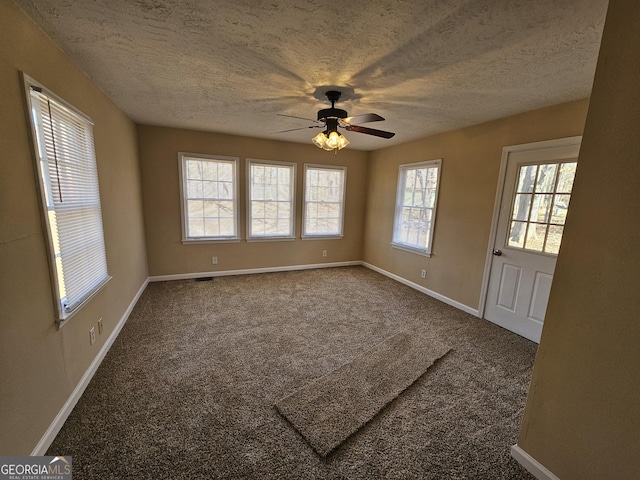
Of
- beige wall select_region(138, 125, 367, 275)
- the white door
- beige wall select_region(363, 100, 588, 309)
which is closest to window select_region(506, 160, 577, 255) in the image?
the white door

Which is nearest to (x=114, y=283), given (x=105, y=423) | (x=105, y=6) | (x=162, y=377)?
(x=162, y=377)

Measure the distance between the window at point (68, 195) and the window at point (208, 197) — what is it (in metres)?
1.95

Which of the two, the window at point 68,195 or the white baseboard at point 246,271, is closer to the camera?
the window at point 68,195

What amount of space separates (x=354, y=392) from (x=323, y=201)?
379 centimetres

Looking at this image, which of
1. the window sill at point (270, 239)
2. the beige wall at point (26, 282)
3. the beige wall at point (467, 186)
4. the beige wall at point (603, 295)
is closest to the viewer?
the beige wall at point (603, 295)

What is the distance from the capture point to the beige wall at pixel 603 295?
1074mm

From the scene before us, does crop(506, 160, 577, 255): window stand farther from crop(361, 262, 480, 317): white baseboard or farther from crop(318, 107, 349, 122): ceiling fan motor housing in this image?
crop(318, 107, 349, 122): ceiling fan motor housing

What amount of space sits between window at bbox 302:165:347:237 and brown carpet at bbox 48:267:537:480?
6.88ft

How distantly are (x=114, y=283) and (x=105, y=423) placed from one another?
1462 millimetres

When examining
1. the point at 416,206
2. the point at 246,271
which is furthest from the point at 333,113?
the point at 246,271

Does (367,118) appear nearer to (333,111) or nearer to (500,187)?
(333,111)

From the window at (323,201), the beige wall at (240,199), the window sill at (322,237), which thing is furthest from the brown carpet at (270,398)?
the window at (323,201)

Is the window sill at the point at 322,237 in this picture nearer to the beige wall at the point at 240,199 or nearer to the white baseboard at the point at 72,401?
the beige wall at the point at 240,199

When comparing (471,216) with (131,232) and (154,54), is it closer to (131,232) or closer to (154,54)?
(154,54)
